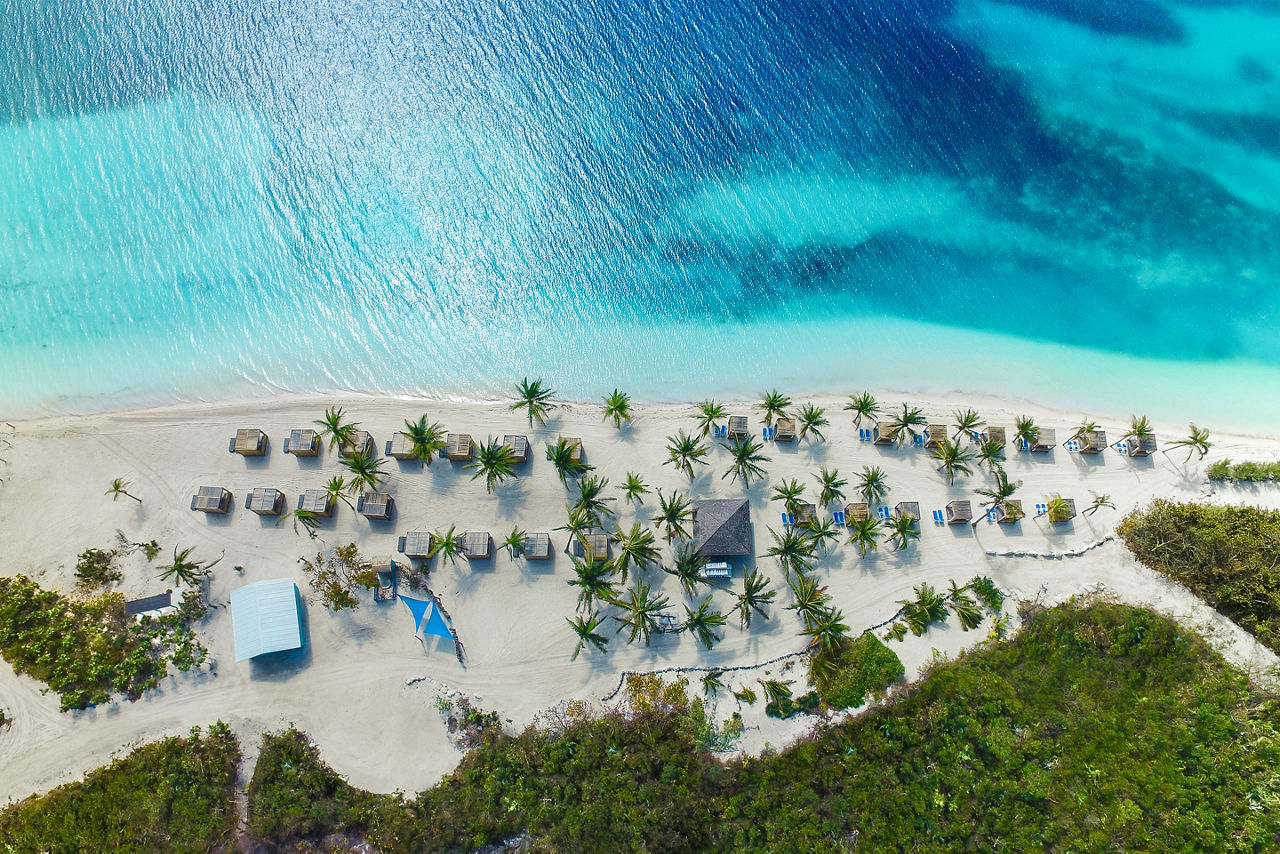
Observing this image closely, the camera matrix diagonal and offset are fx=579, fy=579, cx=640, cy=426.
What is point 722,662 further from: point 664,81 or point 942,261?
point 664,81

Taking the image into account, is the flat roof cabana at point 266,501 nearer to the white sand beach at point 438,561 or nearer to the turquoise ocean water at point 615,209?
the white sand beach at point 438,561

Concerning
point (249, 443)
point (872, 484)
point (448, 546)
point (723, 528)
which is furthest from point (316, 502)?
point (872, 484)

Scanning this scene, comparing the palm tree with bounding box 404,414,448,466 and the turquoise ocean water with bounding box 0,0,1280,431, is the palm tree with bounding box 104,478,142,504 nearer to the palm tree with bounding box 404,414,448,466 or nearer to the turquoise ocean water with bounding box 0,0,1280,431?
the turquoise ocean water with bounding box 0,0,1280,431

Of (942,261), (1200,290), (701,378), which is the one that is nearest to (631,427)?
(701,378)

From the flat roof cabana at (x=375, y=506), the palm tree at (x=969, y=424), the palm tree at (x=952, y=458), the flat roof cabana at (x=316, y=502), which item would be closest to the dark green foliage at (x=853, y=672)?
the palm tree at (x=952, y=458)

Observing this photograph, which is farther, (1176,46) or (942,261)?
(1176,46)

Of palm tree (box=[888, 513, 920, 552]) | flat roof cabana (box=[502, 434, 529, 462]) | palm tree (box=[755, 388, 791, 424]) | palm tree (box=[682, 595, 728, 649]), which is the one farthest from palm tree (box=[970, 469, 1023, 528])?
flat roof cabana (box=[502, 434, 529, 462])

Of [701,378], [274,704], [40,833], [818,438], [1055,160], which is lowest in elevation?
[40,833]
